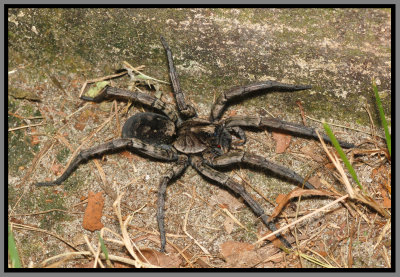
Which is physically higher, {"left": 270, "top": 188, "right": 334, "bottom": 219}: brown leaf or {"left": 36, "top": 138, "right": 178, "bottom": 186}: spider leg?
{"left": 270, "top": 188, "right": 334, "bottom": 219}: brown leaf

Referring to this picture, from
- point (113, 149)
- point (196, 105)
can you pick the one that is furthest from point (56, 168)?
point (196, 105)

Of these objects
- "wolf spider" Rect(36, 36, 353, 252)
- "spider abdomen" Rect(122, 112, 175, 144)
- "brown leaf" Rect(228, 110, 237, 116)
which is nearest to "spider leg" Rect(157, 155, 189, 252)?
"wolf spider" Rect(36, 36, 353, 252)

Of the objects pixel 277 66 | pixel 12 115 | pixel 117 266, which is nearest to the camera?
pixel 117 266

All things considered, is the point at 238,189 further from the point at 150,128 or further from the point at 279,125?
the point at 150,128

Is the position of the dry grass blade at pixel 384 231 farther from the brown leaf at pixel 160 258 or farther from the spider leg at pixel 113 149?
the spider leg at pixel 113 149

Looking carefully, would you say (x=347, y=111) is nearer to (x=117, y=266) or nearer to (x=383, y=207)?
(x=383, y=207)

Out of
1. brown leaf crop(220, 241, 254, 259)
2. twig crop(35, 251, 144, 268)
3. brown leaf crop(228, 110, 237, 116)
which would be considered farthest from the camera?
brown leaf crop(228, 110, 237, 116)

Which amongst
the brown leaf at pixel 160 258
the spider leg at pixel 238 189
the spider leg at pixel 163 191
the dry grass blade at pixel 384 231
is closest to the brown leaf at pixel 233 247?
the spider leg at pixel 238 189

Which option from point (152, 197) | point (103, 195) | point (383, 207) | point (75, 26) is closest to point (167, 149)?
point (152, 197)

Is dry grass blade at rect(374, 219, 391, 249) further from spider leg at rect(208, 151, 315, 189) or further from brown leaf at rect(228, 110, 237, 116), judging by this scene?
brown leaf at rect(228, 110, 237, 116)
